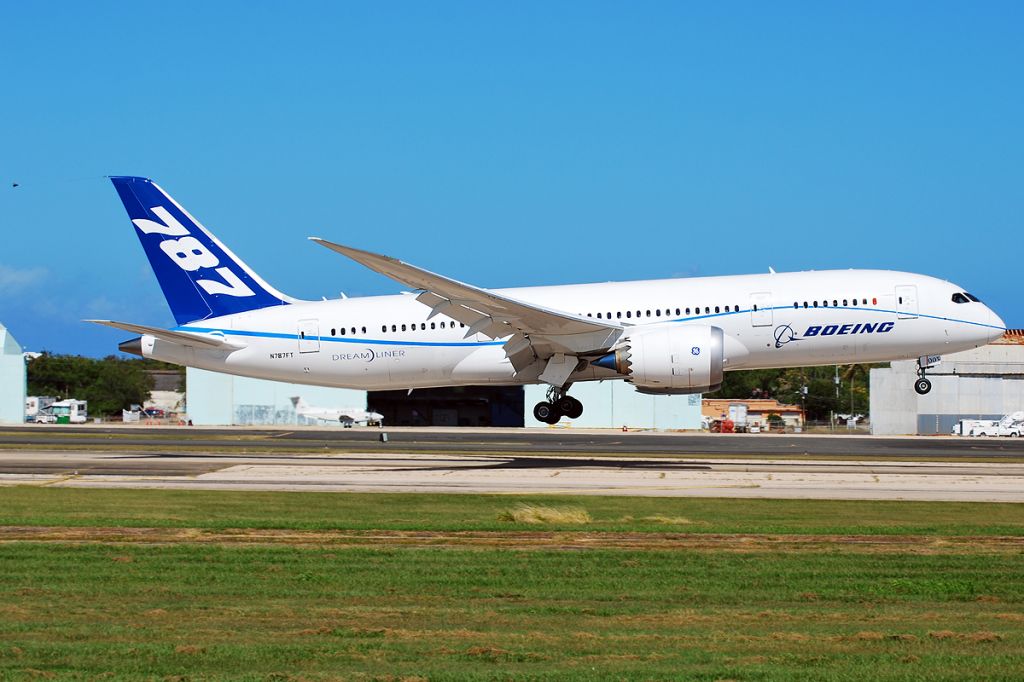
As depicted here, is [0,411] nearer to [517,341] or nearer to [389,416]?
[389,416]

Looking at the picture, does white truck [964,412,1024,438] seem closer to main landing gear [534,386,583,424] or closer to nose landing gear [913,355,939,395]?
nose landing gear [913,355,939,395]

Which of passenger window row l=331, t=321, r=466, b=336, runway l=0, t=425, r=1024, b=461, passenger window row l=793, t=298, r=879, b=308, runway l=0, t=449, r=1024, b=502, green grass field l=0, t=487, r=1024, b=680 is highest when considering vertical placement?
passenger window row l=793, t=298, r=879, b=308

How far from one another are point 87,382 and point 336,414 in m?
62.3

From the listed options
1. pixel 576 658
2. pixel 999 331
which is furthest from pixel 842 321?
pixel 576 658

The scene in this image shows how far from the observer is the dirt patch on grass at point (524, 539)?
19.2 metres

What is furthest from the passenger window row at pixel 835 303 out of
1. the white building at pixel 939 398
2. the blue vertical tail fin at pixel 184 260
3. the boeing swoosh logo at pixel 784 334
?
the white building at pixel 939 398

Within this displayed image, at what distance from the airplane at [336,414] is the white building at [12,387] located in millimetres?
22317

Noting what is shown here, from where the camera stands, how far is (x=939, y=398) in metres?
82.2

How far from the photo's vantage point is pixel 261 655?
11.5m

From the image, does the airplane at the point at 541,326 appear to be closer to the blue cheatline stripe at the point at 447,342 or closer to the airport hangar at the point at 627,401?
the blue cheatline stripe at the point at 447,342

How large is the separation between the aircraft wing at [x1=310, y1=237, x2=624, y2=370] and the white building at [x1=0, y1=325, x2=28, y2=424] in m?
69.2

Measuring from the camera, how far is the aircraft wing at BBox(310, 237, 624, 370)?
33.6 meters

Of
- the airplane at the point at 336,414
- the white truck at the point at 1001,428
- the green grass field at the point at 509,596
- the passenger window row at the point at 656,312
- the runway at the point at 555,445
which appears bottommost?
the green grass field at the point at 509,596

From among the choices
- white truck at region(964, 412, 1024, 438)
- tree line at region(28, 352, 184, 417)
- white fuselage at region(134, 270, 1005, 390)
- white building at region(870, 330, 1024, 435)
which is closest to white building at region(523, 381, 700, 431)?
white building at region(870, 330, 1024, 435)
